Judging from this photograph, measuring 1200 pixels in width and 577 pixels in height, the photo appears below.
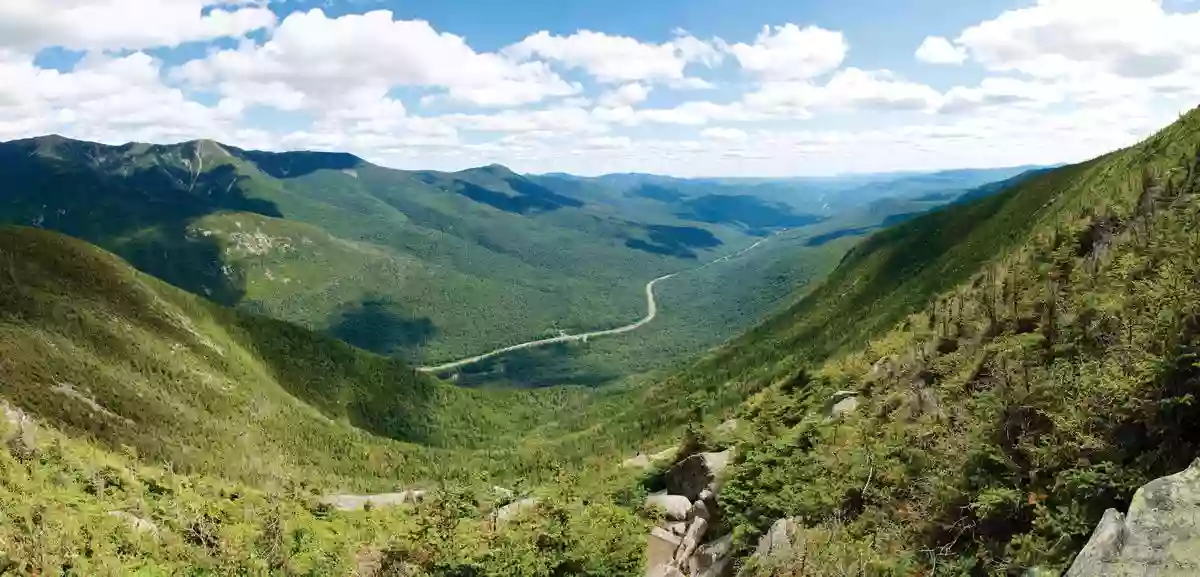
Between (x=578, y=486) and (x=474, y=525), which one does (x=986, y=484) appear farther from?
(x=578, y=486)

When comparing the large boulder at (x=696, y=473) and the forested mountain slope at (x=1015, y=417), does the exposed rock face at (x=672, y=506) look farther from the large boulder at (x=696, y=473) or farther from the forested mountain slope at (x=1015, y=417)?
the forested mountain slope at (x=1015, y=417)

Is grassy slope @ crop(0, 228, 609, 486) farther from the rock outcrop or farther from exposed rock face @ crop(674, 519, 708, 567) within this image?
exposed rock face @ crop(674, 519, 708, 567)

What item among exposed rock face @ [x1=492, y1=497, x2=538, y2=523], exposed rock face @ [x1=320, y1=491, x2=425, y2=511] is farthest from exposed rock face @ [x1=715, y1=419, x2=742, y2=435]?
exposed rock face @ [x1=320, y1=491, x2=425, y2=511]

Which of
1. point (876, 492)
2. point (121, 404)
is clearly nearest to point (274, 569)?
point (876, 492)

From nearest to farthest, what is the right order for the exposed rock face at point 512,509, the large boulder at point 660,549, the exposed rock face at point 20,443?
the large boulder at point 660,549
the exposed rock face at point 512,509
the exposed rock face at point 20,443

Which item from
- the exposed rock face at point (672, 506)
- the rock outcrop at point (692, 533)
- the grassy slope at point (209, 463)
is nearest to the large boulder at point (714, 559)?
the rock outcrop at point (692, 533)

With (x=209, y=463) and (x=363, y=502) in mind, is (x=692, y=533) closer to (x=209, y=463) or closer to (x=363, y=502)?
(x=363, y=502)

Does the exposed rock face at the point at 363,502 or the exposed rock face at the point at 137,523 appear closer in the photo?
the exposed rock face at the point at 137,523

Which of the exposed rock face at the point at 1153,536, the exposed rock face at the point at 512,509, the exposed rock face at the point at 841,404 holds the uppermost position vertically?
the exposed rock face at the point at 1153,536
